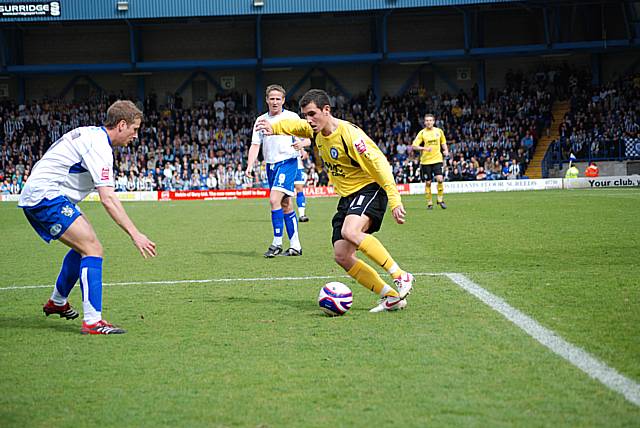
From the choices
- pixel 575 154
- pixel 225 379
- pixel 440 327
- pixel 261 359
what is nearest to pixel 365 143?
pixel 440 327

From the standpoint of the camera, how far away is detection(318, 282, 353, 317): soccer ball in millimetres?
6836

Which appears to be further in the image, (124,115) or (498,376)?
(124,115)

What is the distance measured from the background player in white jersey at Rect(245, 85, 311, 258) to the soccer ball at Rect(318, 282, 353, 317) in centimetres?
470

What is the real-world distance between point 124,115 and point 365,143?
82.5 inches

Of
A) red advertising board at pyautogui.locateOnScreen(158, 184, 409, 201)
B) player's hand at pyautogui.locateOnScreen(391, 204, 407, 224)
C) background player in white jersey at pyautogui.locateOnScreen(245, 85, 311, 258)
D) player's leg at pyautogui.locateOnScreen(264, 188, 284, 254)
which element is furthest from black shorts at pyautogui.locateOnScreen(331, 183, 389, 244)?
red advertising board at pyautogui.locateOnScreen(158, 184, 409, 201)

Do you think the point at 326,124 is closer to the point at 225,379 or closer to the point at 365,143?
the point at 365,143

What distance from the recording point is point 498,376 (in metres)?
4.77

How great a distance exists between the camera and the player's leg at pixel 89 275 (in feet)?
21.0

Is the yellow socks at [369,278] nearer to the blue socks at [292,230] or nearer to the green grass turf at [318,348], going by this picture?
the green grass turf at [318,348]

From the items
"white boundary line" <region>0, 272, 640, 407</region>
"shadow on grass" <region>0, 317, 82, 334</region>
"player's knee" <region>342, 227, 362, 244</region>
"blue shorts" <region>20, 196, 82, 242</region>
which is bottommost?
"shadow on grass" <region>0, 317, 82, 334</region>

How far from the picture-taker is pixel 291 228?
11969 mm

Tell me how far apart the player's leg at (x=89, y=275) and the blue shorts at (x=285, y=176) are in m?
5.65

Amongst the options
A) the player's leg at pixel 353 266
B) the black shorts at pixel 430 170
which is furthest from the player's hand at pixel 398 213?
the black shorts at pixel 430 170

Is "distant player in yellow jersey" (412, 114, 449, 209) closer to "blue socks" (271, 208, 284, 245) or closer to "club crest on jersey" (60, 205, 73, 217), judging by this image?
"blue socks" (271, 208, 284, 245)
